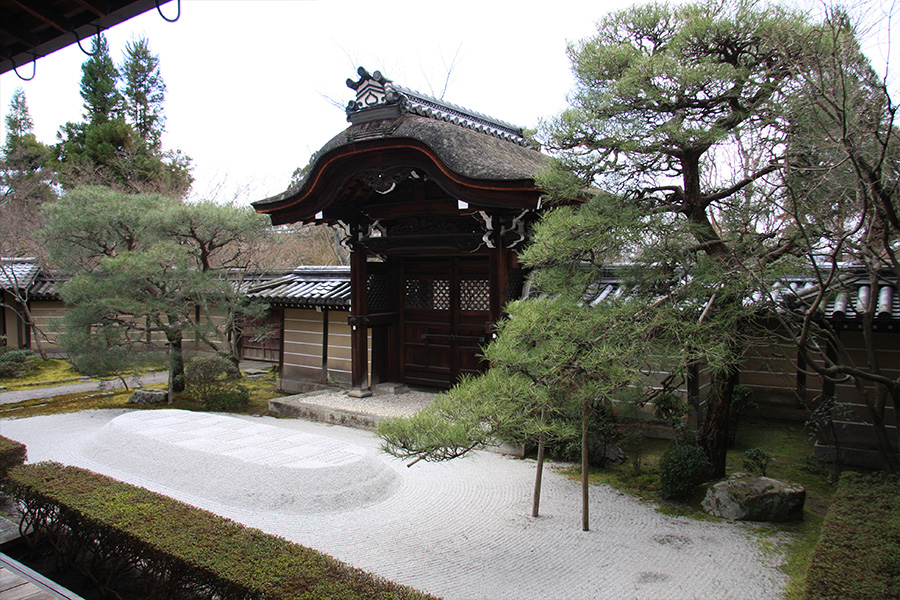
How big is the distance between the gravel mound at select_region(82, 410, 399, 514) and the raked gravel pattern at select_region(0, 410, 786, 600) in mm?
18

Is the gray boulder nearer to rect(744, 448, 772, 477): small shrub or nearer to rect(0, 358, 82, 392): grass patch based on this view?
rect(744, 448, 772, 477): small shrub

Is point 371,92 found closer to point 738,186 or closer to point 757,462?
point 738,186

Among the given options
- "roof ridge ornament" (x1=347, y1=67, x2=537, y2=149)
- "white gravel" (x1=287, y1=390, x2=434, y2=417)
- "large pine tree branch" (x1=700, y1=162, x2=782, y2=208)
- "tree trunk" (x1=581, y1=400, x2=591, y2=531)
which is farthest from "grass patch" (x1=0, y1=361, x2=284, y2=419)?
"large pine tree branch" (x1=700, y1=162, x2=782, y2=208)

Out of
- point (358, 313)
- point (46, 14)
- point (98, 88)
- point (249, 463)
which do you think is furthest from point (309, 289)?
point (98, 88)

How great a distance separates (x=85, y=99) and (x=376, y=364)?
26067mm

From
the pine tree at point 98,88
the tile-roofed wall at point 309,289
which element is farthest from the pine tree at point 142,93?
the tile-roofed wall at point 309,289

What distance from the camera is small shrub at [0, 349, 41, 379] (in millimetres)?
16000

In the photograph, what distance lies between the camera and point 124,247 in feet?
39.9

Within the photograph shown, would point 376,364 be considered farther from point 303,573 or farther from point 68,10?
point 68,10

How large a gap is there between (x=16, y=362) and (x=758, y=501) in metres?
19.0

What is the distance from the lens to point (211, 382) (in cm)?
1159

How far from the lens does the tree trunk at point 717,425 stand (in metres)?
6.54

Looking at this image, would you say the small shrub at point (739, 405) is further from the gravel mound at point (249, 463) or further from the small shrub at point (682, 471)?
the gravel mound at point (249, 463)

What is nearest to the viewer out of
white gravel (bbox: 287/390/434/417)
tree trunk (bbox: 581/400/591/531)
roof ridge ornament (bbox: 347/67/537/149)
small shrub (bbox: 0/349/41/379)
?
tree trunk (bbox: 581/400/591/531)
